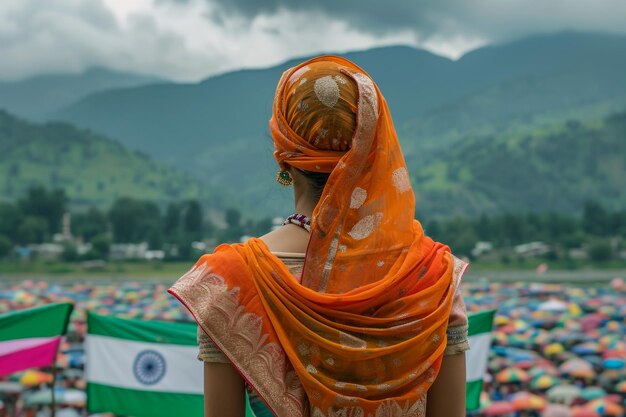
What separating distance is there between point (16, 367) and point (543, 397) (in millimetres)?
10819

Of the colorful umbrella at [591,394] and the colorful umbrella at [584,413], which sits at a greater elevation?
the colorful umbrella at [584,413]

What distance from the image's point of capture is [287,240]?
130 centimetres

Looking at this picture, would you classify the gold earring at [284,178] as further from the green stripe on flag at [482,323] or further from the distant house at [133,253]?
the distant house at [133,253]

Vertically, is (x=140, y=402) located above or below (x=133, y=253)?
above

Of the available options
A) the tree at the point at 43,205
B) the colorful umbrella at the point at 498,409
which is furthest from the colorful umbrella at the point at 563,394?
the tree at the point at 43,205

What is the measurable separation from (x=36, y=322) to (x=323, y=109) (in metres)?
3.89

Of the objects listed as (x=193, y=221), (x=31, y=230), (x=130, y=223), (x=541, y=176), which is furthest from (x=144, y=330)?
(x=541, y=176)

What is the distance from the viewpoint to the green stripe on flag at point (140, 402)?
564 centimetres

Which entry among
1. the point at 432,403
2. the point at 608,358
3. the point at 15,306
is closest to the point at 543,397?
the point at 608,358

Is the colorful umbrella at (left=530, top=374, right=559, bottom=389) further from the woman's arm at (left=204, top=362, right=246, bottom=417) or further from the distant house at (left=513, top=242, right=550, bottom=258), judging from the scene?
the distant house at (left=513, top=242, right=550, bottom=258)

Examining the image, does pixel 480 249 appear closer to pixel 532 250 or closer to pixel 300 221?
pixel 532 250

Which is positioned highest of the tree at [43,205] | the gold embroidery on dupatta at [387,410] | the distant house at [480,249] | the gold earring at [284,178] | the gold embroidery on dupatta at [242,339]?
the gold earring at [284,178]

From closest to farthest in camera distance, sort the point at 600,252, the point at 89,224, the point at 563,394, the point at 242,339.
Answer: the point at 242,339
the point at 563,394
the point at 600,252
the point at 89,224

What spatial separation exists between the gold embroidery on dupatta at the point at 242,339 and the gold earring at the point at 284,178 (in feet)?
0.68
